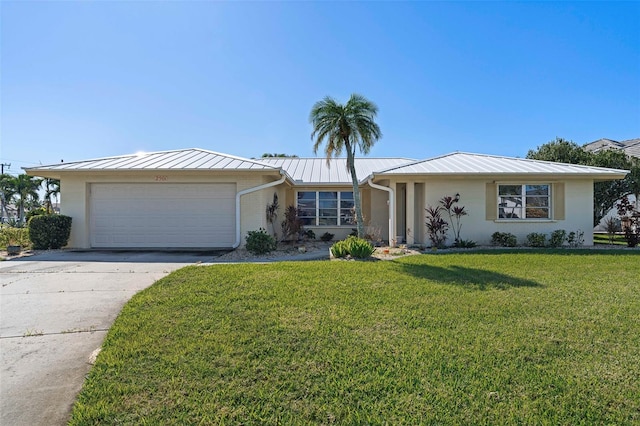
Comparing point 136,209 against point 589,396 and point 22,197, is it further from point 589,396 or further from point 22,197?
point 22,197

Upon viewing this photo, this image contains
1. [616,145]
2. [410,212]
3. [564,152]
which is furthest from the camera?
[616,145]

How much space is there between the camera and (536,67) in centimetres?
Answer: 1395

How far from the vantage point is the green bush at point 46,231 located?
41.0ft

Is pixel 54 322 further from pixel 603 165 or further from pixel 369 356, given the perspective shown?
pixel 603 165

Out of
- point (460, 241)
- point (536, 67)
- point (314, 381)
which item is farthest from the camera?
point (536, 67)

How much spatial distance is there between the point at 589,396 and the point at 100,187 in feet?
52.5

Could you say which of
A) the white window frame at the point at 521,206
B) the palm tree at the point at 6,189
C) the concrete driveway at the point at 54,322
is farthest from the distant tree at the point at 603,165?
the palm tree at the point at 6,189

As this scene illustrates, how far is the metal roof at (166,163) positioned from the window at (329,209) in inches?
187

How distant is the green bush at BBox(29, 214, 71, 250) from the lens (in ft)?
41.0

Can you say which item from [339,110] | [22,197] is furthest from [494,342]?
[22,197]

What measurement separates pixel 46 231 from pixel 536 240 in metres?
19.0

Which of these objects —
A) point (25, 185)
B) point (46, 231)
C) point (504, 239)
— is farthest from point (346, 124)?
point (25, 185)

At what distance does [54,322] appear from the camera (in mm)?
4902

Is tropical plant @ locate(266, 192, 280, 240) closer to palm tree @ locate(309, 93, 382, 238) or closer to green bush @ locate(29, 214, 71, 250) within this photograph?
palm tree @ locate(309, 93, 382, 238)
